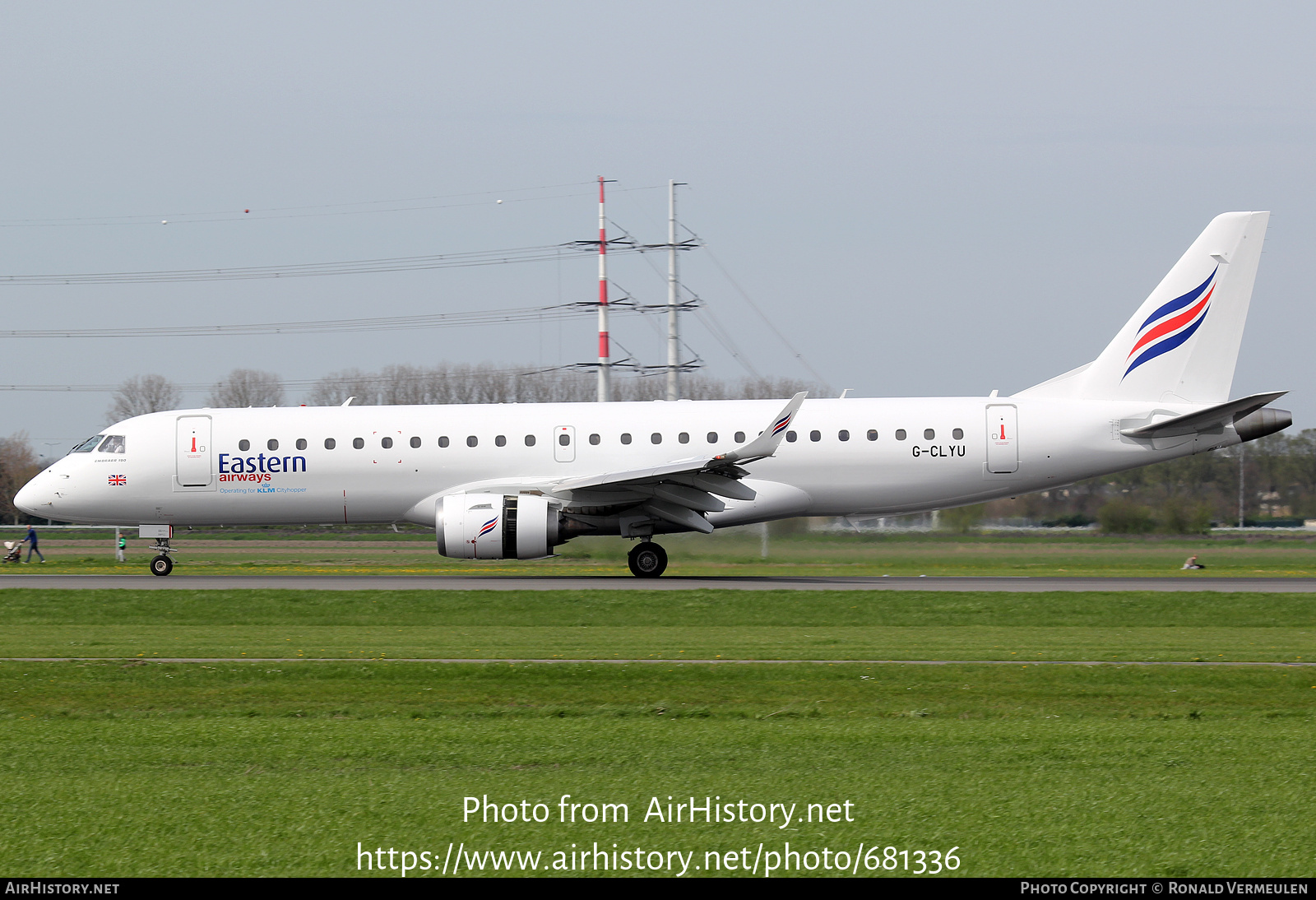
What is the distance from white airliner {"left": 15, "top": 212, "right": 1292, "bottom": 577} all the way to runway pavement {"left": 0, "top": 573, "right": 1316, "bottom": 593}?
1.24 m

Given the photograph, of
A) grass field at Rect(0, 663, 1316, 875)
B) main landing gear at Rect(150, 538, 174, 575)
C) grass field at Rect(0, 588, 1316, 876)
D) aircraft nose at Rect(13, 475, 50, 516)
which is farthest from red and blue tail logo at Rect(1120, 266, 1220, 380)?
aircraft nose at Rect(13, 475, 50, 516)

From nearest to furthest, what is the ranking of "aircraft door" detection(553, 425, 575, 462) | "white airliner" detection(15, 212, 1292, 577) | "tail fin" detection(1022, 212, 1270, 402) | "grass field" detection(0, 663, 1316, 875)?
"grass field" detection(0, 663, 1316, 875), "white airliner" detection(15, 212, 1292, 577), "aircraft door" detection(553, 425, 575, 462), "tail fin" detection(1022, 212, 1270, 402)

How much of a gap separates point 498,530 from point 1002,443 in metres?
10.2

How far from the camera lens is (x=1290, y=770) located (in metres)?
7.44

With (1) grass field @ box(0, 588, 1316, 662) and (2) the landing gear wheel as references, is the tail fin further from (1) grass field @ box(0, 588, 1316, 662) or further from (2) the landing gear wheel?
(2) the landing gear wheel

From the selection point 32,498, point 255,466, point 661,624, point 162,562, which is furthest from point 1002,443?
point 32,498

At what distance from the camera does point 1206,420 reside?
2470cm

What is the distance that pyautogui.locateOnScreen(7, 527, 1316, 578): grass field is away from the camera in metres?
28.0

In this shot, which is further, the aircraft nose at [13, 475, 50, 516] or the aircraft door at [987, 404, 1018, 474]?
the aircraft nose at [13, 475, 50, 516]

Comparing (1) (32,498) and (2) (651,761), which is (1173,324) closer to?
(2) (651,761)

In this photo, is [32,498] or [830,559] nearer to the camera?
[32,498]

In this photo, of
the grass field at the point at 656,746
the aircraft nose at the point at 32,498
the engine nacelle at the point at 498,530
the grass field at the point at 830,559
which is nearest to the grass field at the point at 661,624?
the grass field at the point at 656,746

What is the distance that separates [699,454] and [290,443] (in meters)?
8.54
